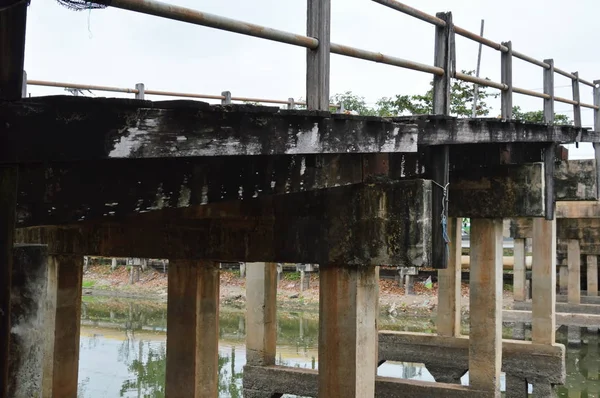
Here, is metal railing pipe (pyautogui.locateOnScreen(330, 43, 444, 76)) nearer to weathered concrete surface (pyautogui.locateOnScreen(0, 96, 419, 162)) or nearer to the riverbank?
weathered concrete surface (pyautogui.locateOnScreen(0, 96, 419, 162))

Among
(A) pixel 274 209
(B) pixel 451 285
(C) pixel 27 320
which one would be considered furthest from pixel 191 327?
(B) pixel 451 285

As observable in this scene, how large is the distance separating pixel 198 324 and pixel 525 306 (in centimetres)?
1345

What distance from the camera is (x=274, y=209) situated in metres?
6.38

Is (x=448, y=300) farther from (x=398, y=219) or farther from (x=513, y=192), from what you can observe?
(x=398, y=219)

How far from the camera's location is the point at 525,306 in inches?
749

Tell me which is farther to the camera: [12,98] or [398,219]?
[398,219]

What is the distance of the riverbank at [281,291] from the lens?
81.2 ft

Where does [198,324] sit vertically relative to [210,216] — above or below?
below

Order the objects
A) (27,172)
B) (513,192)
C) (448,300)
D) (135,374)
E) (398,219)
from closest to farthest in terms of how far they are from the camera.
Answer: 1. (27,172)
2. (398,219)
3. (513,192)
4. (448,300)
5. (135,374)

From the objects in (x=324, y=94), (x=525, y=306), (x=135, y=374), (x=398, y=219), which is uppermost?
(x=324, y=94)

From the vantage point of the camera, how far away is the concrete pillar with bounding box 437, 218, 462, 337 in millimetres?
12188

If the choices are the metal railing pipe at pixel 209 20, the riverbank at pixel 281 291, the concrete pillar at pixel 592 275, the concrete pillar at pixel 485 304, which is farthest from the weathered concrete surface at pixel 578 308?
the metal railing pipe at pixel 209 20

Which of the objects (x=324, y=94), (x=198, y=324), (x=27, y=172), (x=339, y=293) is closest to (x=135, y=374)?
(x=198, y=324)

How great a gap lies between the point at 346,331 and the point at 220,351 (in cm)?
1337
